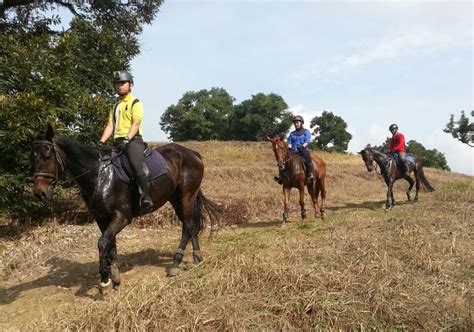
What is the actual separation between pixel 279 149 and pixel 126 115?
5.83 m

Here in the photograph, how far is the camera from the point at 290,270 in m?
5.50

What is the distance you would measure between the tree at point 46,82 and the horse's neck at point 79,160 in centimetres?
240

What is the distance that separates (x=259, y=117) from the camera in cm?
6038

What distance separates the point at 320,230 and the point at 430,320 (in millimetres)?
4723

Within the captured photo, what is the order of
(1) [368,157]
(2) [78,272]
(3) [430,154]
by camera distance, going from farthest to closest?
(3) [430,154], (1) [368,157], (2) [78,272]

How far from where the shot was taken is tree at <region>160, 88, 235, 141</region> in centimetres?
6344

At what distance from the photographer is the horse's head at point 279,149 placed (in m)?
11.5

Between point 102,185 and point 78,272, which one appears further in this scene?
point 78,272

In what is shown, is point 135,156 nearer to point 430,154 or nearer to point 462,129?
point 462,129

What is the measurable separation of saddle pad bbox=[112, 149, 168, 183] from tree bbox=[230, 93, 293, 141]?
53.4 meters

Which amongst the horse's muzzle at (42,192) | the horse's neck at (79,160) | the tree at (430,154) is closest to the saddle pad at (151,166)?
the horse's neck at (79,160)

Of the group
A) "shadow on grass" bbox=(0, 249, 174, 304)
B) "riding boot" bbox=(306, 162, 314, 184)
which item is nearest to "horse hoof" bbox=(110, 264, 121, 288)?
"shadow on grass" bbox=(0, 249, 174, 304)

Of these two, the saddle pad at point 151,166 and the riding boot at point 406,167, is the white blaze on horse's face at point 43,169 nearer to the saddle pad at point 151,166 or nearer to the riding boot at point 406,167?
the saddle pad at point 151,166

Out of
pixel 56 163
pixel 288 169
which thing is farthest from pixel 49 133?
pixel 288 169
